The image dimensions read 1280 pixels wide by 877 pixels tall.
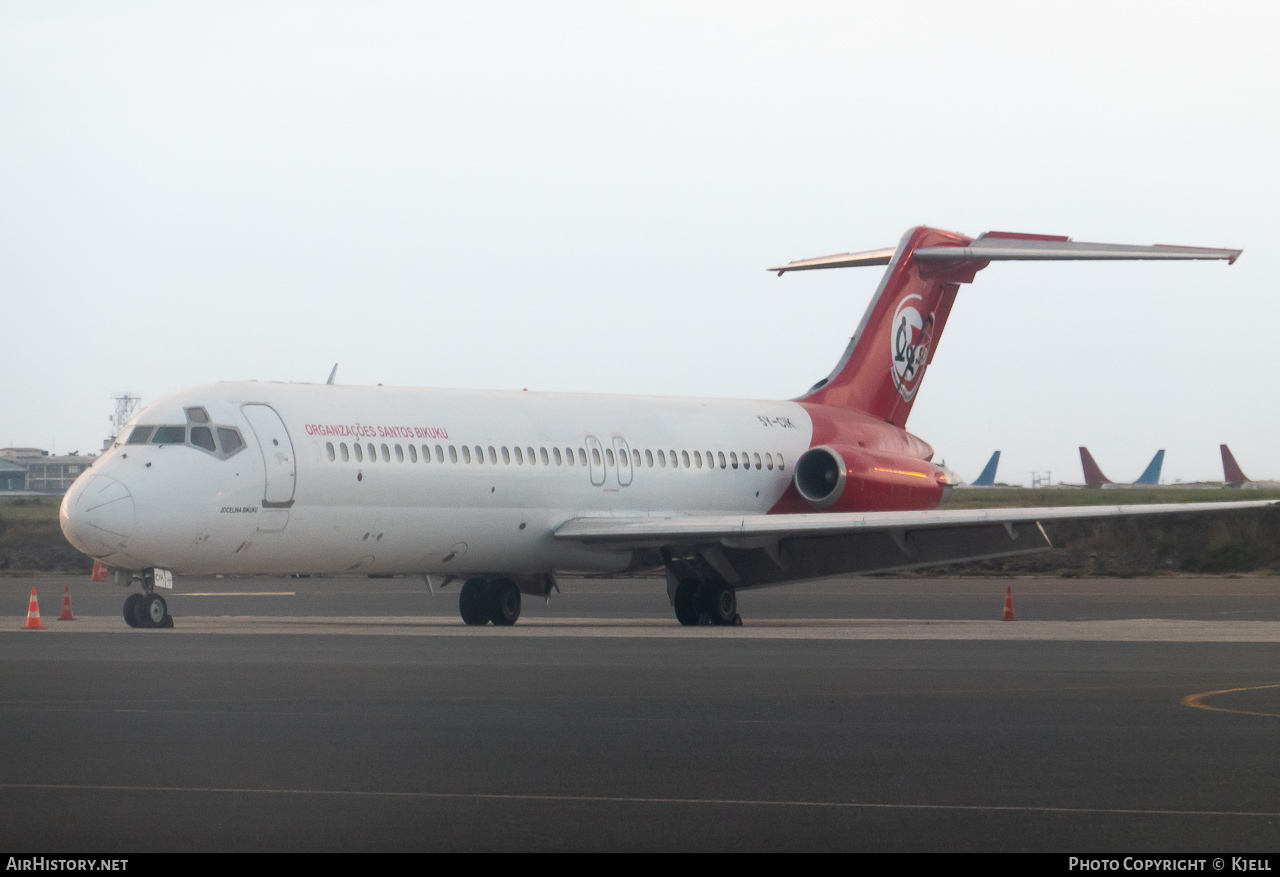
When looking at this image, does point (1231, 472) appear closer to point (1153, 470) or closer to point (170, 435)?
point (1153, 470)

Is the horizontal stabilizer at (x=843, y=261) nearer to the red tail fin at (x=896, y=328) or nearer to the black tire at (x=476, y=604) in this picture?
the red tail fin at (x=896, y=328)

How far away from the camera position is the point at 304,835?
7.94 meters

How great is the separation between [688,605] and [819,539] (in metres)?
2.36

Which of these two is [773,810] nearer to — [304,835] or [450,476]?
[304,835]

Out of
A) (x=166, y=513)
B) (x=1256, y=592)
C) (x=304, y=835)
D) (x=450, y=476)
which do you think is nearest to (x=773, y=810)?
(x=304, y=835)

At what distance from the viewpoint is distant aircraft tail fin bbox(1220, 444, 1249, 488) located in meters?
94.1

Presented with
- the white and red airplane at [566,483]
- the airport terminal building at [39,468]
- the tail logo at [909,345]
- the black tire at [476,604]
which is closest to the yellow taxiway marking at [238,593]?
the black tire at [476,604]

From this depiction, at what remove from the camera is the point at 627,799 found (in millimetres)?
9008

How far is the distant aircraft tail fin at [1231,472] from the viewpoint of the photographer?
309ft

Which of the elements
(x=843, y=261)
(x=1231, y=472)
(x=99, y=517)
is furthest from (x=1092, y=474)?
(x=99, y=517)

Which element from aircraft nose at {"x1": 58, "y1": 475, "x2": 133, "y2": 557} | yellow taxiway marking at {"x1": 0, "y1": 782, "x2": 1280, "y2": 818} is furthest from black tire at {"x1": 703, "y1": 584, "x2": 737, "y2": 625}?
yellow taxiway marking at {"x1": 0, "y1": 782, "x2": 1280, "y2": 818}
